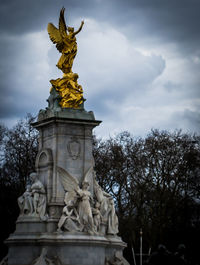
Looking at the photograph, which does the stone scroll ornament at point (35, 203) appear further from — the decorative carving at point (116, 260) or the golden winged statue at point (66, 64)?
the golden winged statue at point (66, 64)

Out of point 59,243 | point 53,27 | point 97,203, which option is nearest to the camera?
point 59,243

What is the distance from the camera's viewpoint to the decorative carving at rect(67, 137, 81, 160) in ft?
76.4

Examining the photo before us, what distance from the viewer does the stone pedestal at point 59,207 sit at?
853 inches

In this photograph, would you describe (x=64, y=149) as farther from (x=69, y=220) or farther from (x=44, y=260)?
(x=44, y=260)

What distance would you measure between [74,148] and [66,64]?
3411 mm

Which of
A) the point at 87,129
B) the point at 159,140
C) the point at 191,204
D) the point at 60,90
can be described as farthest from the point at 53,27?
the point at 191,204

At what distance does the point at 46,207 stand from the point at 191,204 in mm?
20421

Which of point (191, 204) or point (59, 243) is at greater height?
point (191, 204)

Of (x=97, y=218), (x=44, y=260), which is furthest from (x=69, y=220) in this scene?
(x=44, y=260)

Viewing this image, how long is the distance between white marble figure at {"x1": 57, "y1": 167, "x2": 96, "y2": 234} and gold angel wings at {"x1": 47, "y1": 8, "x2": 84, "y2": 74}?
420 cm

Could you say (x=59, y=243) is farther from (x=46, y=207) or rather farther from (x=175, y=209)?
(x=175, y=209)

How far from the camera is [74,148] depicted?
23.4m

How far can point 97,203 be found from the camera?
23.0 metres

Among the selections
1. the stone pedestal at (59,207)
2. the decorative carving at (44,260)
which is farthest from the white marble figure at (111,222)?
the decorative carving at (44,260)
